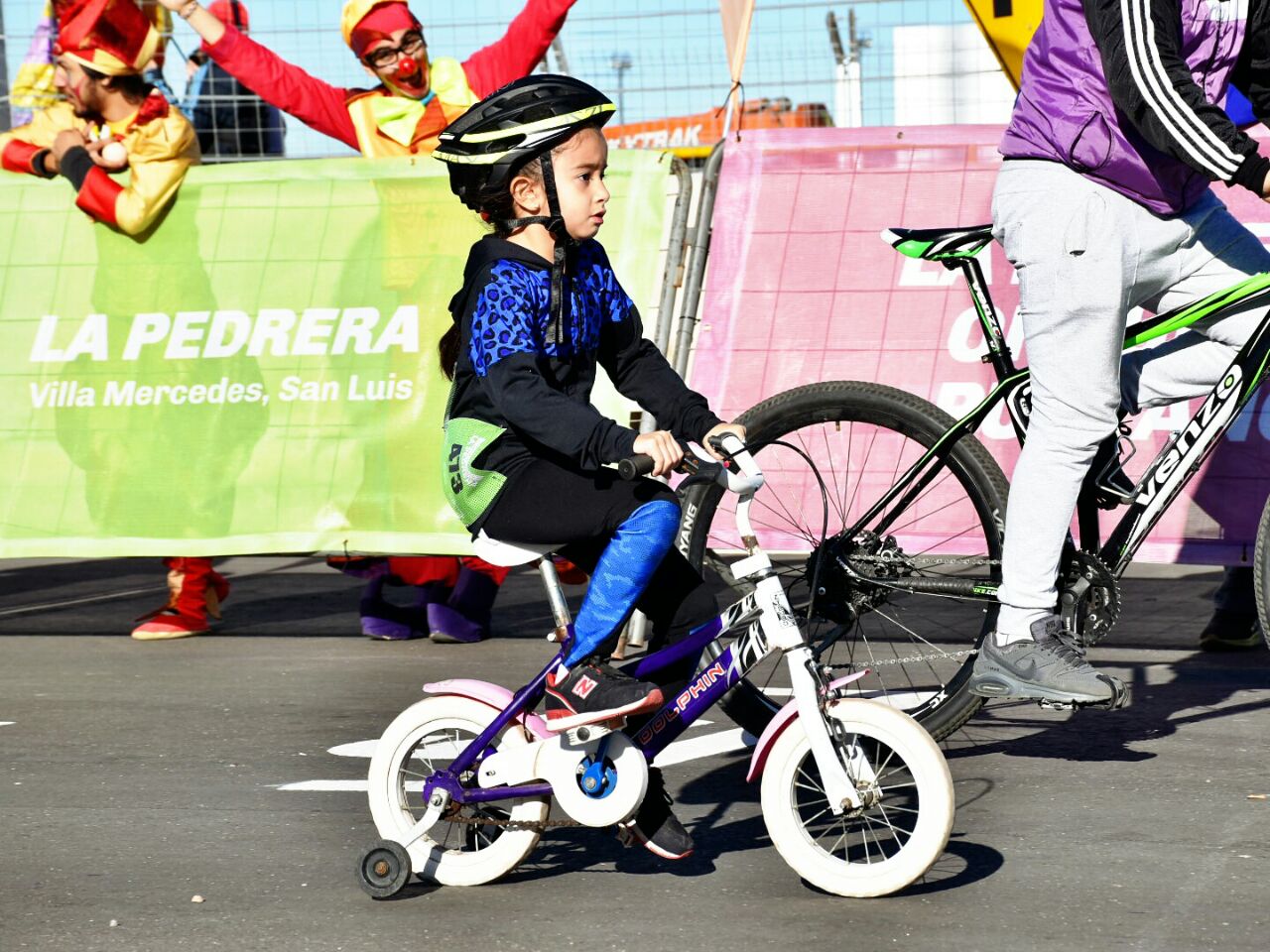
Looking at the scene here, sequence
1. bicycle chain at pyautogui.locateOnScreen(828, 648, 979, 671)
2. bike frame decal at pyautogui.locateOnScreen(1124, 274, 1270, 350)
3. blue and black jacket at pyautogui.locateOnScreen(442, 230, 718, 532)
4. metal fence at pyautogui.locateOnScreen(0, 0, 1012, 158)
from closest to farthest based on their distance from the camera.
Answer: blue and black jacket at pyautogui.locateOnScreen(442, 230, 718, 532) → bike frame decal at pyautogui.locateOnScreen(1124, 274, 1270, 350) → bicycle chain at pyautogui.locateOnScreen(828, 648, 979, 671) → metal fence at pyautogui.locateOnScreen(0, 0, 1012, 158)

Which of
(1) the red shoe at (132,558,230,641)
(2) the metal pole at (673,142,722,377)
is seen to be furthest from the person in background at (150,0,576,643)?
→ (2) the metal pole at (673,142,722,377)

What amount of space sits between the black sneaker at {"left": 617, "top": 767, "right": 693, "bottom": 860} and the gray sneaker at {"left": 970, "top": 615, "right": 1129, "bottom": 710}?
1.04m

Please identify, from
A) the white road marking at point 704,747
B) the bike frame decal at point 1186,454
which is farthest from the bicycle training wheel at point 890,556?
the bike frame decal at point 1186,454

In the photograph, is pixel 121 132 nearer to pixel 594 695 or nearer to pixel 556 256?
pixel 556 256

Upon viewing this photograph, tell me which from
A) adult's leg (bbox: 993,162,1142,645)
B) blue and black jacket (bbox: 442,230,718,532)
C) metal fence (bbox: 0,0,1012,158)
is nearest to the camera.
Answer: blue and black jacket (bbox: 442,230,718,532)

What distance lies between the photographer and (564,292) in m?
4.06

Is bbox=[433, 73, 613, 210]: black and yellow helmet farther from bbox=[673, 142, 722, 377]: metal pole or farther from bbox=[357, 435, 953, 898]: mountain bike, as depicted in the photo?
bbox=[673, 142, 722, 377]: metal pole

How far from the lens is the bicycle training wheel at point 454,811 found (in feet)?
13.2

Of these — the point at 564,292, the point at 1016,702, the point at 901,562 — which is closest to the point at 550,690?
the point at 564,292

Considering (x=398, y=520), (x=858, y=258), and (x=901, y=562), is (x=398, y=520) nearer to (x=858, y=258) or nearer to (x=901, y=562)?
(x=858, y=258)

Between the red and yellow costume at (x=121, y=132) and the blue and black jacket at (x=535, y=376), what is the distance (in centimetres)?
353

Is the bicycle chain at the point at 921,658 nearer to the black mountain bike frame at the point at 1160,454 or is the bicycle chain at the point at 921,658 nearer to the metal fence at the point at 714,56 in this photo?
the black mountain bike frame at the point at 1160,454

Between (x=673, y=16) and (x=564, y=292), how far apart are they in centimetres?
625

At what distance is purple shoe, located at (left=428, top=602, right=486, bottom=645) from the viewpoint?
7082 mm
